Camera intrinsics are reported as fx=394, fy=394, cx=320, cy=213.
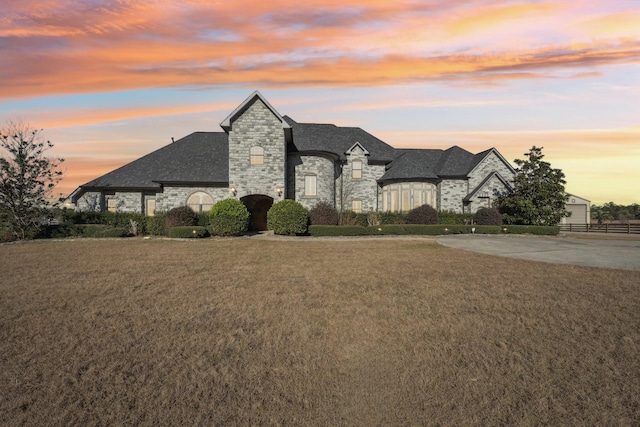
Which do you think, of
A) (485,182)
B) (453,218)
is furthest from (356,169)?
(485,182)

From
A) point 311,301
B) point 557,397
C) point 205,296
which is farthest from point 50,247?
point 557,397

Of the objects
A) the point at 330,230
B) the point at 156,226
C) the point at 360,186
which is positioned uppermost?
the point at 360,186

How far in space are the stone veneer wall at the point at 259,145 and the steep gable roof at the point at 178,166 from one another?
2.96m

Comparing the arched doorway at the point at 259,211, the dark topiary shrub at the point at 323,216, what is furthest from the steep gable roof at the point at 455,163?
the arched doorway at the point at 259,211

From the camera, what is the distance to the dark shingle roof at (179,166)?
103 ft

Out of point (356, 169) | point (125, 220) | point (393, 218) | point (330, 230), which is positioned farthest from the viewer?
point (356, 169)

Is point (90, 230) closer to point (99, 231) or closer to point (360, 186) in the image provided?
point (99, 231)

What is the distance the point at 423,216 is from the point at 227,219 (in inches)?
602

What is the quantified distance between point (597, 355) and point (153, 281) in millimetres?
10497

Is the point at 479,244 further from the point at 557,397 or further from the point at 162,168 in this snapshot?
the point at 162,168

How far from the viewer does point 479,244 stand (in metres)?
21.4

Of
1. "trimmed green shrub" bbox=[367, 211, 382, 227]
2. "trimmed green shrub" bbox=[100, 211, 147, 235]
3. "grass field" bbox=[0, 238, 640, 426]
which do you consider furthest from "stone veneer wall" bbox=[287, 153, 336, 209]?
"grass field" bbox=[0, 238, 640, 426]

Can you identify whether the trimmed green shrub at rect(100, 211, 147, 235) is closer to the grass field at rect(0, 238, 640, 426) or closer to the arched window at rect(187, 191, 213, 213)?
the arched window at rect(187, 191, 213, 213)

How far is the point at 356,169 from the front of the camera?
37312 mm
